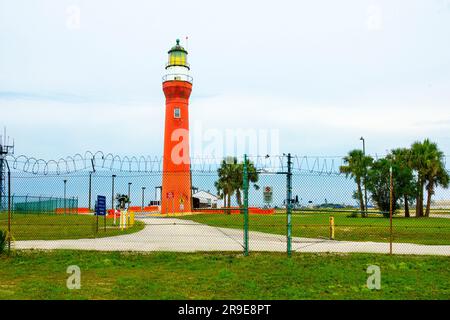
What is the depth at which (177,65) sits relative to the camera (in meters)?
52.8

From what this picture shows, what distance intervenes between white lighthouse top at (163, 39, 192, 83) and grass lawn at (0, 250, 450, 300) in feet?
129

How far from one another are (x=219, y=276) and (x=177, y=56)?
1754 inches

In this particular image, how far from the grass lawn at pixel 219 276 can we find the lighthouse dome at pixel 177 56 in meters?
39.9

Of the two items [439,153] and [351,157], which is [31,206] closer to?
[351,157]

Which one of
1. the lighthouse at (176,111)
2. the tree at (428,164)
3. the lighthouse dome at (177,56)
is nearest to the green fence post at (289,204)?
the lighthouse at (176,111)

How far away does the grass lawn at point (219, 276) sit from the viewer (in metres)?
9.00

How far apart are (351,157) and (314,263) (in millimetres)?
54540

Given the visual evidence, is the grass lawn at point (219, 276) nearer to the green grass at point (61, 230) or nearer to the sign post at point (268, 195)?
the sign post at point (268, 195)

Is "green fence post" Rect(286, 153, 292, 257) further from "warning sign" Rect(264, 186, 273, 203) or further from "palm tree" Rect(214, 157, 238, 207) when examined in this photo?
"palm tree" Rect(214, 157, 238, 207)

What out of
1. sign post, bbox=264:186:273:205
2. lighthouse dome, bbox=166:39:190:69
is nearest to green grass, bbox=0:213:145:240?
sign post, bbox=264:186:273:205

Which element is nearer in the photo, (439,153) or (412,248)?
(412,248)

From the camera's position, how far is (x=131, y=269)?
12.0 metres

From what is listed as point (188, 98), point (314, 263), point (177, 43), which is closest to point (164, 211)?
point (188, 98)
